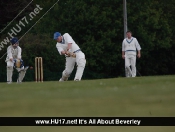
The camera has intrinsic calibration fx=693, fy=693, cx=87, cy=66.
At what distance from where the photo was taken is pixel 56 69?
54125mm

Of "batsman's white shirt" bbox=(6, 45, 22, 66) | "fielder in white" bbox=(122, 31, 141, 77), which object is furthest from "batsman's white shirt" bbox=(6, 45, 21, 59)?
"fielder in white" bbox=(122, 31, 141, 77)

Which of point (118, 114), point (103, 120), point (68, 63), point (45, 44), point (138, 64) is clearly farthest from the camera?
point (138, 64)

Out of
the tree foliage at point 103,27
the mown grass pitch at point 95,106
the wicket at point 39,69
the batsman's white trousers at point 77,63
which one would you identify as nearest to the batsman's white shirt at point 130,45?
the batsman's white trousers at point 77,63

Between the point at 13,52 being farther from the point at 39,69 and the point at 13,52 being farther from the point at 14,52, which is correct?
the point at 39,69

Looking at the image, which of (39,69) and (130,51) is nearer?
(130,51)

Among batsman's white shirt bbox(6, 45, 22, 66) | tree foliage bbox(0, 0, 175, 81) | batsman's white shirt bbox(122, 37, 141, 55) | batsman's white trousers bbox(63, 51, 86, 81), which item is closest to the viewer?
batsman's white trousers bbox(63, 51, 86, 81)

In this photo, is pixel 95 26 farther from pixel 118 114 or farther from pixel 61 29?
pixel 118 114

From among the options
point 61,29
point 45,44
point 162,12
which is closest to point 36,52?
point 45,44

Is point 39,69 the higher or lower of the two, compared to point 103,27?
lower

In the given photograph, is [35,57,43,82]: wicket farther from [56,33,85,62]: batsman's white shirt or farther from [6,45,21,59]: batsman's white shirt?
[56,33,85,62]: batsman's white shirt

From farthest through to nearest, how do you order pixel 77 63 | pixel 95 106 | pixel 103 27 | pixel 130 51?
pixel 103 27
pixel 130 51
pixel 77 63
pixel 95 106

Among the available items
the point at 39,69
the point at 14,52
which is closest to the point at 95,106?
the point at 14,52

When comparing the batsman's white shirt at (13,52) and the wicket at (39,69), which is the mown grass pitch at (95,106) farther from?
the wicket at (39,69)

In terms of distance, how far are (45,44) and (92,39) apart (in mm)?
6214
